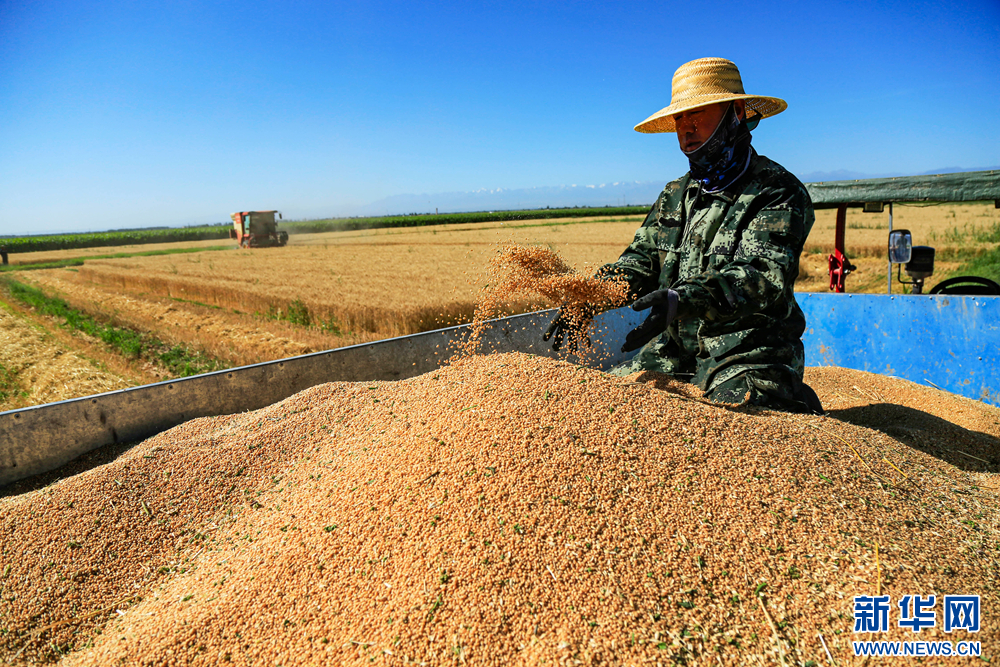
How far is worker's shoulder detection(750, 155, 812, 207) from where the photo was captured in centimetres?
258

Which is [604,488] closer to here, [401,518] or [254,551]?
[401,518]

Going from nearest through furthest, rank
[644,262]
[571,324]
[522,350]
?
[571,324] → [644,262] → [522,350]

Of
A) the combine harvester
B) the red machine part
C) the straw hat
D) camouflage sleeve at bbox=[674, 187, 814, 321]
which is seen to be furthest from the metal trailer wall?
the red machine part

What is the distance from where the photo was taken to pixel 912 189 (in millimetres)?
5871

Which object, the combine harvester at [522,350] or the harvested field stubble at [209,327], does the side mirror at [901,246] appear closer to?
the combine harvester at [522,350]

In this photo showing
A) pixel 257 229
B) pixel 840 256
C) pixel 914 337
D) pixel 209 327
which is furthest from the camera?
pixel 257 229

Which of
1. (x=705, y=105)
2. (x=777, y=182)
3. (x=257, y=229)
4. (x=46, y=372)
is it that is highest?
(x=257, y=229)

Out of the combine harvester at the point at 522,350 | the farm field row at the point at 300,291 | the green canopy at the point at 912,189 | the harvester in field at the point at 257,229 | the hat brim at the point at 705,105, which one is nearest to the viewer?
the combine harvester at the point at 522,350

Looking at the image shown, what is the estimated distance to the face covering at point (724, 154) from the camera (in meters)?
2.70

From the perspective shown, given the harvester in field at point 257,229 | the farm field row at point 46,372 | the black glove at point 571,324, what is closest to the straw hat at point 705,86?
the black glove at point 571,324

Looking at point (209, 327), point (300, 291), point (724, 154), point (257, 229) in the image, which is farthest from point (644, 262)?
point (257, 229)

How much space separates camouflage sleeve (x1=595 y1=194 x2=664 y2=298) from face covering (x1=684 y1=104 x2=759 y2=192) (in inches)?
17.7

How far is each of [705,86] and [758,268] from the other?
949 millimetres

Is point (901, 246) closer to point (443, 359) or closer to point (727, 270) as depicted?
point (727, 270)
